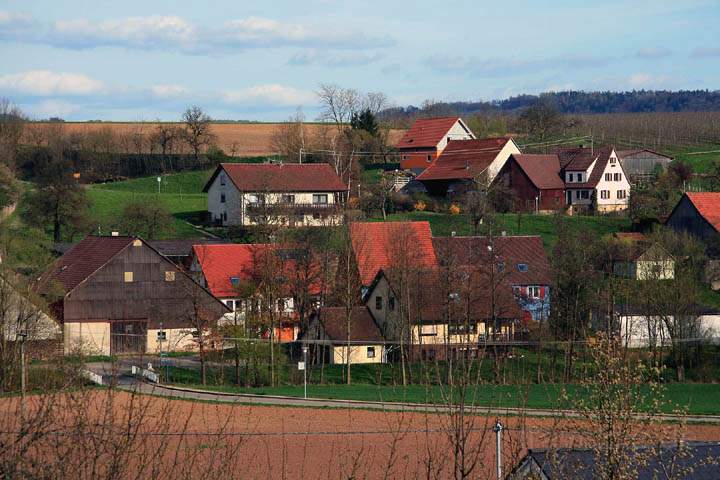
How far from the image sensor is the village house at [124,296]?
38000mm

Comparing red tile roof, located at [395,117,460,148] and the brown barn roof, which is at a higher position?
red tile roof, located at [395,117,460,148]

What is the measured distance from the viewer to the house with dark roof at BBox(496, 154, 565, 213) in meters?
59.5

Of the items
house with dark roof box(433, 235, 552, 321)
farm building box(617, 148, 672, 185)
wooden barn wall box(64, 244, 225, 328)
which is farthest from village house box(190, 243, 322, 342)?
farm building box(617, 148, 672, 185)

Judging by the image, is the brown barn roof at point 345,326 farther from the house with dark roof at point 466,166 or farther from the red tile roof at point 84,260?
the house with dark roof at point 466,166

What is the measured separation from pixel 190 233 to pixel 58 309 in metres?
15.9

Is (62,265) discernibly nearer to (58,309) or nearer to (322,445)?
(58,309)

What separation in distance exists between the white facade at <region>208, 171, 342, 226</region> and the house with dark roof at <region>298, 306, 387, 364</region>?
50.6 feet

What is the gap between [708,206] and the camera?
1970 inches

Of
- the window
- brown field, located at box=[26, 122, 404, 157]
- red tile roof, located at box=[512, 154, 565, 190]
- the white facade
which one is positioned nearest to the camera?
the window

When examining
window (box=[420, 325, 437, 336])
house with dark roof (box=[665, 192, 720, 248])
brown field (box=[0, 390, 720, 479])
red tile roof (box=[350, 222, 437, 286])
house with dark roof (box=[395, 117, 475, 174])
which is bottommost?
brown field (box=[0, 390, 720, 479])

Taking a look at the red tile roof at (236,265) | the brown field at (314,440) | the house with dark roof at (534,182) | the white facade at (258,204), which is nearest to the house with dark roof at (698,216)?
the house with dark roof at (534,182)

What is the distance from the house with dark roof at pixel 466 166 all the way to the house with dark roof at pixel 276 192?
6.75 meters

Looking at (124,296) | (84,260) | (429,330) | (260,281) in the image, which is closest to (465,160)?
(260,281)

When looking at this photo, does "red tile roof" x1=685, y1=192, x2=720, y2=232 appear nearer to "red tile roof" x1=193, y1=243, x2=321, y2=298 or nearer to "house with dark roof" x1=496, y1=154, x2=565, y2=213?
"house with dark roof" x1=496, y1=154, x2=565, y2=213
